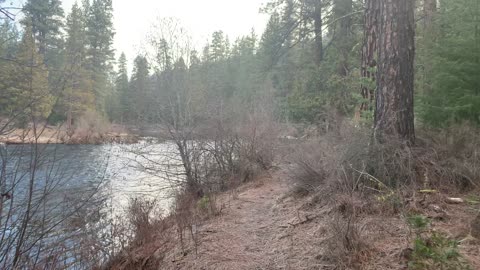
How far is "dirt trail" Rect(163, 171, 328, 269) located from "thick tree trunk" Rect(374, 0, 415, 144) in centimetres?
168

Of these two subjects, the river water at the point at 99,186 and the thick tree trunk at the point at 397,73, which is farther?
the thick tree trunk at the point at 397,73

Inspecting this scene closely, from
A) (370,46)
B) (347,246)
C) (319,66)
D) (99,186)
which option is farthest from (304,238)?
(319,66)

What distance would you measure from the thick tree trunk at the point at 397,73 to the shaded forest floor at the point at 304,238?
3.79 ft

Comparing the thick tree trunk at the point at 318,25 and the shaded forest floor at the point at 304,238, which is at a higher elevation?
the thick tree trunk at the point at 318,25

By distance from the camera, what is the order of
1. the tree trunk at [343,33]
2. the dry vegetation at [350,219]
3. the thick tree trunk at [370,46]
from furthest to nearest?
the tree trunk at [343,33], the thick tree trunk at [370,46], the dry vegetation at [350,219]

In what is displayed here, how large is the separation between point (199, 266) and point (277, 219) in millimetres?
1416

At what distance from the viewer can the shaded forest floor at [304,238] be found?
9.30 ft

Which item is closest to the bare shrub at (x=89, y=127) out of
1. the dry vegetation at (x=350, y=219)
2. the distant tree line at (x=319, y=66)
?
the distant tree line at (x=319, y=66)

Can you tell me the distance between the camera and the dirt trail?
11.3 ft

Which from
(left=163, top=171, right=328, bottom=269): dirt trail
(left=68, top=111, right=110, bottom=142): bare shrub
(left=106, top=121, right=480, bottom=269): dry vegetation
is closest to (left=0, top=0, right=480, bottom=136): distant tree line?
(left=106, top=121, right=480, bottom=269): dry vegetation

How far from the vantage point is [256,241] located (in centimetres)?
416

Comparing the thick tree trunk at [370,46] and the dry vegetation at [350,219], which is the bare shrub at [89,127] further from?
the thick tree trunk at [370,46]

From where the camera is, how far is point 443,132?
15.4ft

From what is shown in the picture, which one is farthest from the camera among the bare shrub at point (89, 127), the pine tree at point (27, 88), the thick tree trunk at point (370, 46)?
the bare shrub at point (89, 127)
